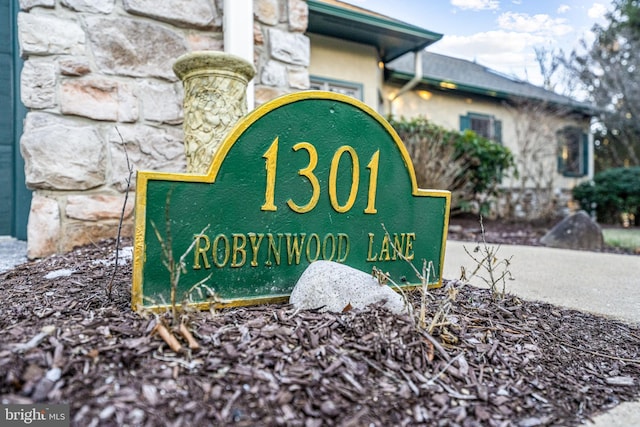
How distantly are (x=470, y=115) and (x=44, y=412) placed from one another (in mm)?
10353

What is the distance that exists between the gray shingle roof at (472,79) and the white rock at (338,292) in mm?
7513

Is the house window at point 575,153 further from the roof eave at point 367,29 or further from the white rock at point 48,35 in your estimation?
the white rock at point 48,35

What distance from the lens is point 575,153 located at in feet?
39.8

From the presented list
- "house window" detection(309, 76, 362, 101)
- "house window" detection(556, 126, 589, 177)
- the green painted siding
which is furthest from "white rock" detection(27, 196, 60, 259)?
"house window" detection(556, 126, 589, 177)

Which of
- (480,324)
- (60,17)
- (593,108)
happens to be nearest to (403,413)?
(480,324)

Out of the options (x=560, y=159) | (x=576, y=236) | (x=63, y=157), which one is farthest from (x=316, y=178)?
(x=560, y=159)

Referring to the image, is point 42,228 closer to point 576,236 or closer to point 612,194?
point 576,236

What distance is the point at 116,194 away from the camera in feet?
9.11

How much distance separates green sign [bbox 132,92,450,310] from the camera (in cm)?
144

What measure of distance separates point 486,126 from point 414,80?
10.6 feet

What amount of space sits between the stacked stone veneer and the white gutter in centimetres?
16

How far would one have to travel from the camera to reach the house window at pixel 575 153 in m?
11.8

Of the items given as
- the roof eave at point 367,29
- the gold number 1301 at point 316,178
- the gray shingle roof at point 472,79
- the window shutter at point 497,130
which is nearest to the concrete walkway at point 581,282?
the gold number 1301 at point 316,178

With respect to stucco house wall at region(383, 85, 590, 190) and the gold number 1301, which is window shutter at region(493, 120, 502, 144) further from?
the gold number 1301
